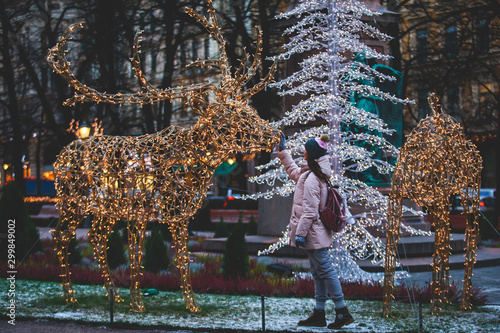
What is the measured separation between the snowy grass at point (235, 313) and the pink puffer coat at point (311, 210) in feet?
3.32

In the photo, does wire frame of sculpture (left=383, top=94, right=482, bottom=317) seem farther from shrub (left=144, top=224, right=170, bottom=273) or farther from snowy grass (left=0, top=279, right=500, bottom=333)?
shrub (left=144, top=224, right=170, bottom=273)

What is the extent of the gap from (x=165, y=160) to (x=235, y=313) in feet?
7.13

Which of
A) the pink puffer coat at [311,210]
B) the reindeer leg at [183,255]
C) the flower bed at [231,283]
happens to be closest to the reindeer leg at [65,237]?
the reindeer leg at [183,255]

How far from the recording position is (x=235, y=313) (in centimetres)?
715

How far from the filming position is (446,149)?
691cm

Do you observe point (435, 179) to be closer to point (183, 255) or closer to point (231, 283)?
point (183, 255)

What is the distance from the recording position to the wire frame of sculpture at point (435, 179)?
22.6 ft

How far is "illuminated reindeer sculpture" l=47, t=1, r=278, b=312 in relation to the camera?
6.75m

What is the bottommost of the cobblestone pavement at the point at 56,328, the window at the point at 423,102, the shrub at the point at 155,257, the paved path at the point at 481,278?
the paved path at the point at 481,278

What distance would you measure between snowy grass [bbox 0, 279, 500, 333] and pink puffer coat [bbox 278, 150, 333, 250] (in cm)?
101

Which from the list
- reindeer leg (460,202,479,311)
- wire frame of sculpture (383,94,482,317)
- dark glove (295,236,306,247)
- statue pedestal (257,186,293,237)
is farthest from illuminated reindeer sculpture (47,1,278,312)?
statue pedestal (257,186,293,237)

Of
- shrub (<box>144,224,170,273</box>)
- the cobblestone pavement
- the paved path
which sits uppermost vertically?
shrub (<box>144,224,170,273</box>)

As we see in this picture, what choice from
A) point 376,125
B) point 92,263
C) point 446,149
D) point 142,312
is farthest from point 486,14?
point 142,312

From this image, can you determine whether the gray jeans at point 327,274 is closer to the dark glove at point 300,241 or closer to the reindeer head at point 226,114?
the dark glove at point 300,241
